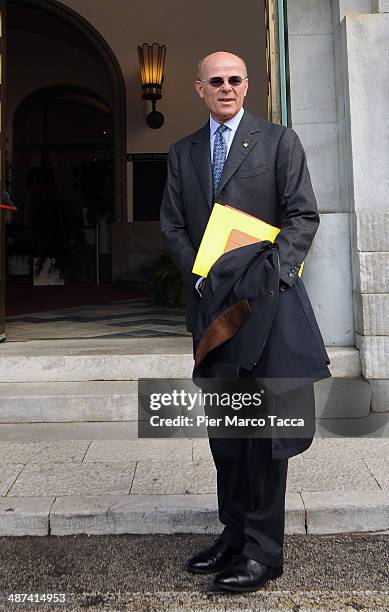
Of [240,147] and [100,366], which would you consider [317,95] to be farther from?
[240,147]

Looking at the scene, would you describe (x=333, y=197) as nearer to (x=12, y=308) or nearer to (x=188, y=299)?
(x=188, y=299)

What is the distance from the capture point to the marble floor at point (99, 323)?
227 inches

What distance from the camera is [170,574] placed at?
94.1 inches

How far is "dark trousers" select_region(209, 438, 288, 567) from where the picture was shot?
2186 mm

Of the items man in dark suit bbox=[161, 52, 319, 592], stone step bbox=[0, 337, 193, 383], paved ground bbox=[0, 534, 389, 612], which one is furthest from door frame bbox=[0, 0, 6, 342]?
man in dark suit bbox=[161, 52, 319, 592]

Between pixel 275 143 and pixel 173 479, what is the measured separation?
6.18ft

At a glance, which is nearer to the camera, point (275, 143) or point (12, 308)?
point (275, 143)

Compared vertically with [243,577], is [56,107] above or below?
above

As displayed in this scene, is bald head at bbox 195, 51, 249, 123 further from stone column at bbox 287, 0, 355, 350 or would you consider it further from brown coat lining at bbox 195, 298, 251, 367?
stone column at bbox 287, 0, 355, 350

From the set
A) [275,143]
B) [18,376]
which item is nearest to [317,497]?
[275,143]

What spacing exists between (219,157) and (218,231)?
363 millimetres

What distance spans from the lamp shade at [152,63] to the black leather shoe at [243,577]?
34.8ft

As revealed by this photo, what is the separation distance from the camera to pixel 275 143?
228 centimetres

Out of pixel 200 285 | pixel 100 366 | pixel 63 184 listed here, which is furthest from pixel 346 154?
pixel 63 184
